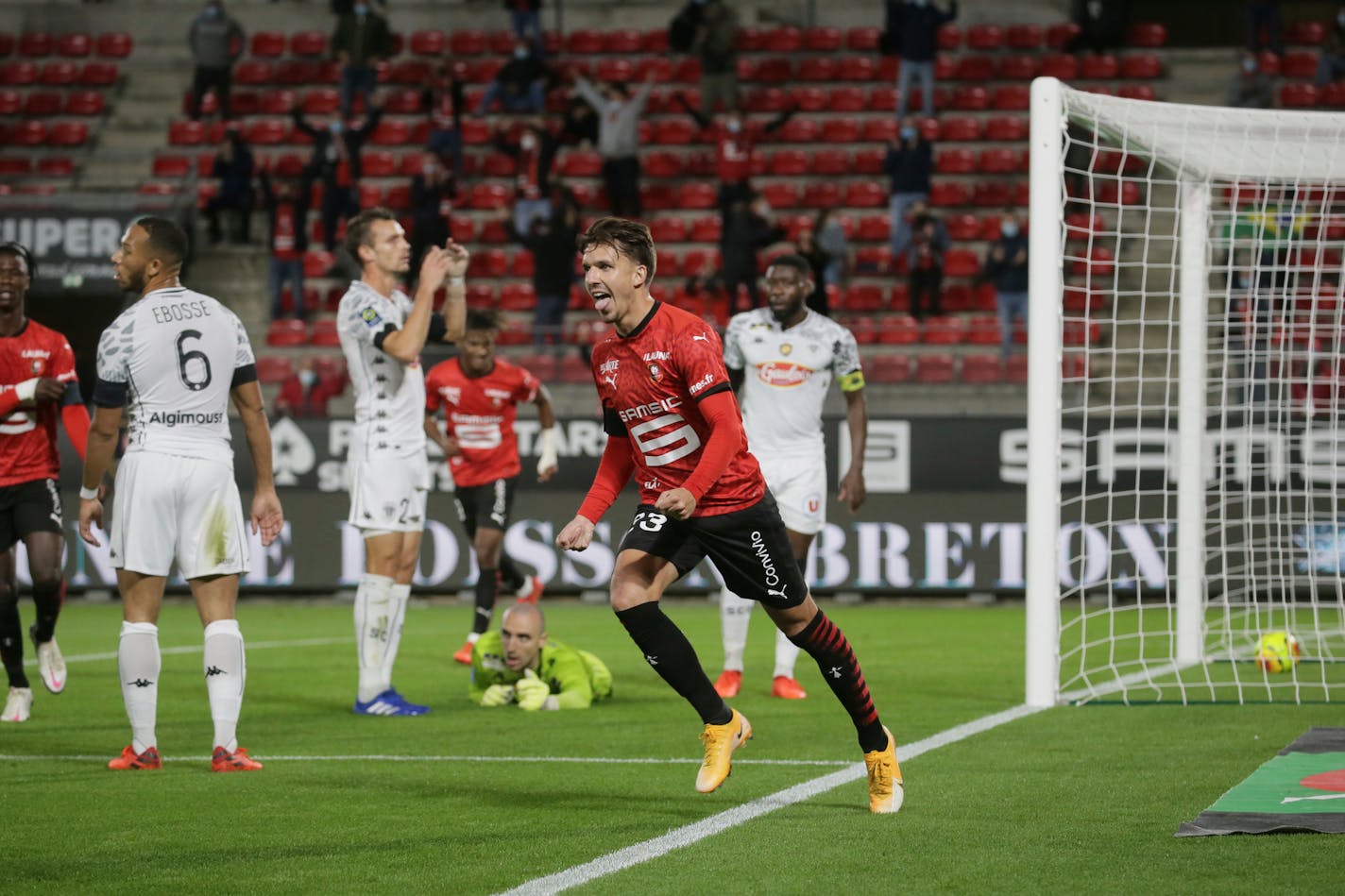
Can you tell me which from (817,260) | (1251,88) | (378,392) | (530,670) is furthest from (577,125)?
(378,392)

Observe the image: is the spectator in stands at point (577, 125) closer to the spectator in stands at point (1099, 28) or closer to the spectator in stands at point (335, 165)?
the spectator in stands at point (335, 165)

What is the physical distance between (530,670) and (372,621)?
39.3 inches

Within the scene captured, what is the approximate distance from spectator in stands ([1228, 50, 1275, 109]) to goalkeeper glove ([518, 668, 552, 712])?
1619cm

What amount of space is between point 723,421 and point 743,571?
1.76 ft

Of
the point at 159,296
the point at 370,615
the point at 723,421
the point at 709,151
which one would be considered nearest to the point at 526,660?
the point at 370,615

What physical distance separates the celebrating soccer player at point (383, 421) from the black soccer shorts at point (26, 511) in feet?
5.04

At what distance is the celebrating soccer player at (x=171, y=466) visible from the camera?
7.27m

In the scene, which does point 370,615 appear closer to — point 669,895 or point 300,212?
point 669,895

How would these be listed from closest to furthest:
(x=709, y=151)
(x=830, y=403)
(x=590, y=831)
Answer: (x=590, y=831)
(x=830, y=403)
(x=709, y=151)

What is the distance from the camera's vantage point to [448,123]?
79.9 ft

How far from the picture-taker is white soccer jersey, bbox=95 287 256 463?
726 cm

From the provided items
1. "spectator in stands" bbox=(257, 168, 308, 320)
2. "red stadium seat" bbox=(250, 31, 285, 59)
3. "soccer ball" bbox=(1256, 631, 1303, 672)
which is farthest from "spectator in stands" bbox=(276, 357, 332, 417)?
"red stadium seat" bbox=(250, 31, 285, 59)

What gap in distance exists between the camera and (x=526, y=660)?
986 cm

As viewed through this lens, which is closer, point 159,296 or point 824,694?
point 159,296
